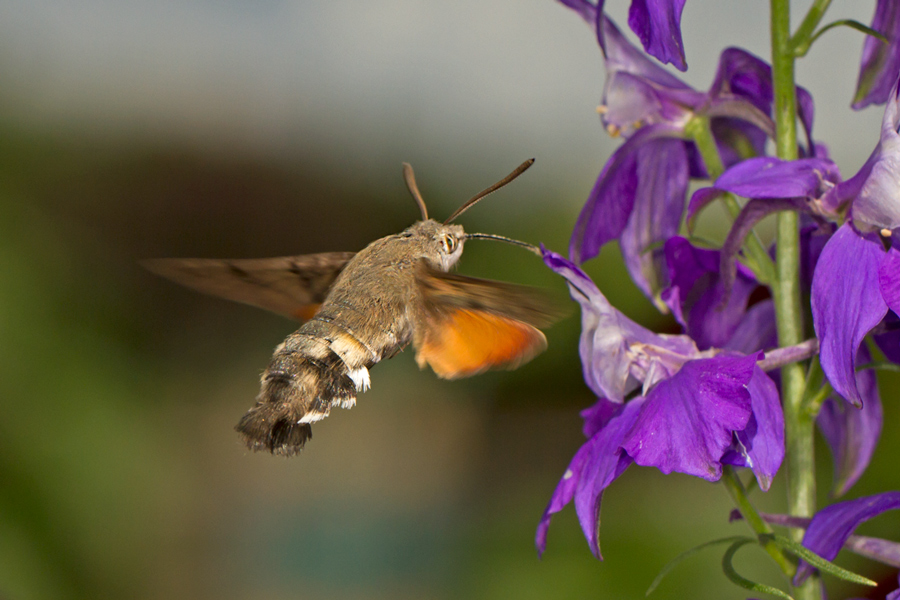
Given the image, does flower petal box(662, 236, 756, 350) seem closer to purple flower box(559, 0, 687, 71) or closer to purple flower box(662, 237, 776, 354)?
purple flower box(662, 237, 776, 354)

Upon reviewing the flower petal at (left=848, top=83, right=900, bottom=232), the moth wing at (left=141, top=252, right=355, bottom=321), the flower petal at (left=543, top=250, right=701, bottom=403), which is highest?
the moth wing at (left=141, top=252, right=355, bottom=321)

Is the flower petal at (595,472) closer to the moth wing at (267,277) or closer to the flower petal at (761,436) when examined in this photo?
the flower petal at (761,436)

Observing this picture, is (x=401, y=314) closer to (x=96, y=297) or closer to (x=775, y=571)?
(x=775, y=571)

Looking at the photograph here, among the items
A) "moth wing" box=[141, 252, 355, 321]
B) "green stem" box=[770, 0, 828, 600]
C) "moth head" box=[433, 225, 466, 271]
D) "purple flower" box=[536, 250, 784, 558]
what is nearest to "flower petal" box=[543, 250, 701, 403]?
"purple flower" box=[536, 250, 784, 558]

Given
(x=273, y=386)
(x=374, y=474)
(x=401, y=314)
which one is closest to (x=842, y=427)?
(x=401, y=314)

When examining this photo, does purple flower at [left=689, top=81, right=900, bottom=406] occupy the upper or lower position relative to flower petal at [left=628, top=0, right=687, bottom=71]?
lower

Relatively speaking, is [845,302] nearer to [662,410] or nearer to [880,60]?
[662,410]
